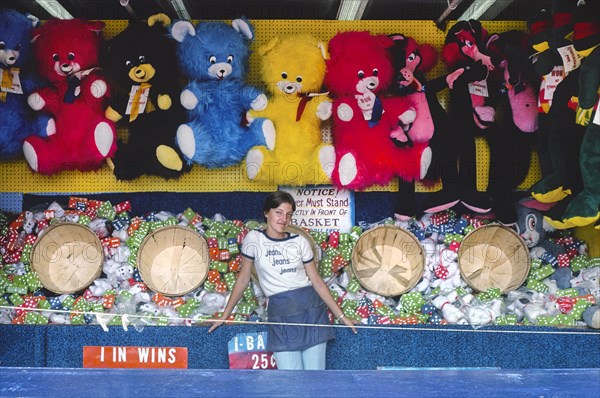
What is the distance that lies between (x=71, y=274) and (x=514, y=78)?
115 inches

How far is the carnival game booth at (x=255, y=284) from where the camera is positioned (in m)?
4.12

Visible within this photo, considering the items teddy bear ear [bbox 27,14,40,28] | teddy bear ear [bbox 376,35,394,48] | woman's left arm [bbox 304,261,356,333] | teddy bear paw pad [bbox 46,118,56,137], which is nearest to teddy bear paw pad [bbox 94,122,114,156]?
teddy bear paw pad [bbox 46,118,56,137]

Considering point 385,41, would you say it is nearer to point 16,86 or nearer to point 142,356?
point 16,86

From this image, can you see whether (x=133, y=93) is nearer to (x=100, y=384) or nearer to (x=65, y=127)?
(x=65, y=127)

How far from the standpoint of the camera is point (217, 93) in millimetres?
4375

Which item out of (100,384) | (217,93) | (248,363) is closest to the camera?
(100,384)

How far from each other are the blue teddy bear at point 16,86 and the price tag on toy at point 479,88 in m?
A: 2.56

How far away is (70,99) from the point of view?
14.4 feet

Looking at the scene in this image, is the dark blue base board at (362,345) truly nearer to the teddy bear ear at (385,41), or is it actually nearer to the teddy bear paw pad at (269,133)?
the teddy bear paw pad at (269,133)

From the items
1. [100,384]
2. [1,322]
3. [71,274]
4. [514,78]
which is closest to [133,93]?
[71,274]

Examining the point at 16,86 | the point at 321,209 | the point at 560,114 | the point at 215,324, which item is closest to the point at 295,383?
the point at 215,324

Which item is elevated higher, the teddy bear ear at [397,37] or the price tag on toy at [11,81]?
the teddy bear ear at [397,37]

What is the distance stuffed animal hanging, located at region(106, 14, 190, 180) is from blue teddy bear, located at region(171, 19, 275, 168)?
0.27 ft

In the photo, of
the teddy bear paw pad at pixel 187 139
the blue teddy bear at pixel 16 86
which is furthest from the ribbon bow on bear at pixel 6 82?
the teddy bear paw pad at pixel 187 139
